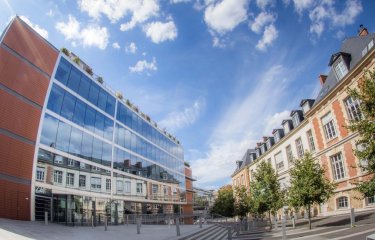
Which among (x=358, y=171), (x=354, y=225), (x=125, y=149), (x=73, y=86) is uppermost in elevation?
(x=73, y=86)

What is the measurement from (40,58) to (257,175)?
2220 centimetres

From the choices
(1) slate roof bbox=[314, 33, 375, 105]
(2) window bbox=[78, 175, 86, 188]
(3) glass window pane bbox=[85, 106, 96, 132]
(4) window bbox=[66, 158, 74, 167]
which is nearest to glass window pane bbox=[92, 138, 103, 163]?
(3) glass window pane bbox=[85, 106, 96, 132]

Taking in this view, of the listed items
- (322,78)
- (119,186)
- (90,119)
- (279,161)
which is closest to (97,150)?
(90,119)

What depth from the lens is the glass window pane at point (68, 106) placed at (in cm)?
2601

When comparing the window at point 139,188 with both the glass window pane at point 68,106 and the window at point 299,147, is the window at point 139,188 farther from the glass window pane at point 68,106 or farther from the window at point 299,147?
the window at point 299,147

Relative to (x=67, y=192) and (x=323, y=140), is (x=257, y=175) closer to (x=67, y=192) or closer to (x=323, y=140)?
(x=323, y=140)

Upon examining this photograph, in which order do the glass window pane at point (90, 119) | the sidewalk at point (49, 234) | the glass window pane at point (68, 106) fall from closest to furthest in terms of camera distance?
the sidewalk at point (49, 234) → the glass window pane at point (68, 106) → the glass window pane at point (90, 119)

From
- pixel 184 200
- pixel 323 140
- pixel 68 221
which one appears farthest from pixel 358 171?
pixel 184 200

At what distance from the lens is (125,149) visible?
3719cm

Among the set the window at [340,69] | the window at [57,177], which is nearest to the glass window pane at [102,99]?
the window at [57,177]

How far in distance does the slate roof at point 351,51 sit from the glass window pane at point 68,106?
2318cm

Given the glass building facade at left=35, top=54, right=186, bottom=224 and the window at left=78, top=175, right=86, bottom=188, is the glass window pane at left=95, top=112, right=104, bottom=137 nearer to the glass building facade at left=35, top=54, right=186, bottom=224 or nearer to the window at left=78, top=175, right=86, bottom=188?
the glass building facade at left=35, top=54, right=186, bottom=224

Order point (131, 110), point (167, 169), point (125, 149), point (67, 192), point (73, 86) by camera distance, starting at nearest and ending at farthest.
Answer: point (67, 192), point (73, 86), point (125, 149), point (131, 110), point (167, 169)

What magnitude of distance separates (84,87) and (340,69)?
23744mm
